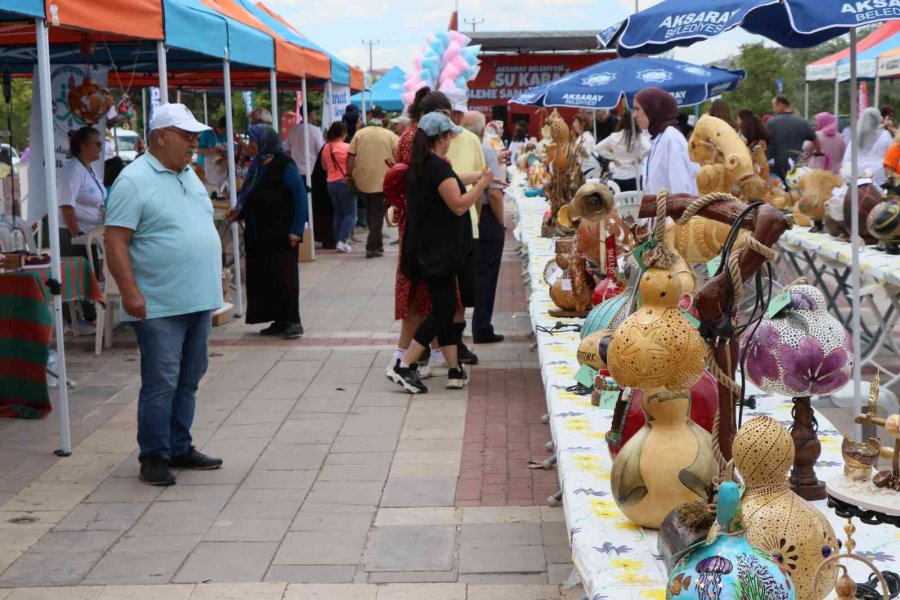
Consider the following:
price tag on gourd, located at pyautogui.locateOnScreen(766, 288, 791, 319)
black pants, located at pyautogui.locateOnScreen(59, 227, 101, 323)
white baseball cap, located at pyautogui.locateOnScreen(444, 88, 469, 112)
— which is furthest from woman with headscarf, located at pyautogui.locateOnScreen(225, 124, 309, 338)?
price tag on gourd, located at pyautogui.locateOnScreen(766, 288, 791, 319)

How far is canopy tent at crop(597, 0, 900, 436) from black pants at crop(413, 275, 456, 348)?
1.82m

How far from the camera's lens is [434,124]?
6449 mm

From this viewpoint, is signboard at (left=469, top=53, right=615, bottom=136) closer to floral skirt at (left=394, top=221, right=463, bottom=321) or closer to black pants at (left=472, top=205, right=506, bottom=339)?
black pants at (left=472, top=205, right=506, bottom=339)

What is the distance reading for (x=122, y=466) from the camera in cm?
569

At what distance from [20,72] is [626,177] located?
6.01 meters

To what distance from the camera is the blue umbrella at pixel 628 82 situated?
31.5 ft

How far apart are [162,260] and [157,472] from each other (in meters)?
1.03

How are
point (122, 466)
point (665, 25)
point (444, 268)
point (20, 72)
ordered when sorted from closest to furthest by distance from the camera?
point (665, 25), point (122, 466), point (444, 268), point (20, 72)

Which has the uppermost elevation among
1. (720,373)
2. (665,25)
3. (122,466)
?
(665,25)

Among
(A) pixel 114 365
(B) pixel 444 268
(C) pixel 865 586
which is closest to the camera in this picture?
(C) pixel 865 586

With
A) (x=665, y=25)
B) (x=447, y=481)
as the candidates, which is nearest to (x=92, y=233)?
(x=447, y=481)

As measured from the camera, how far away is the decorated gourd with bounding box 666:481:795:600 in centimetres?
179

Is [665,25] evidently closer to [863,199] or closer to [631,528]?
[863,199]

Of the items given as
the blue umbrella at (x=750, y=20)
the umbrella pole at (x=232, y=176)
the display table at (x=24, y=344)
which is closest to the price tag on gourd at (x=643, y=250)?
the blue umbrella at (x=750, y=20)
